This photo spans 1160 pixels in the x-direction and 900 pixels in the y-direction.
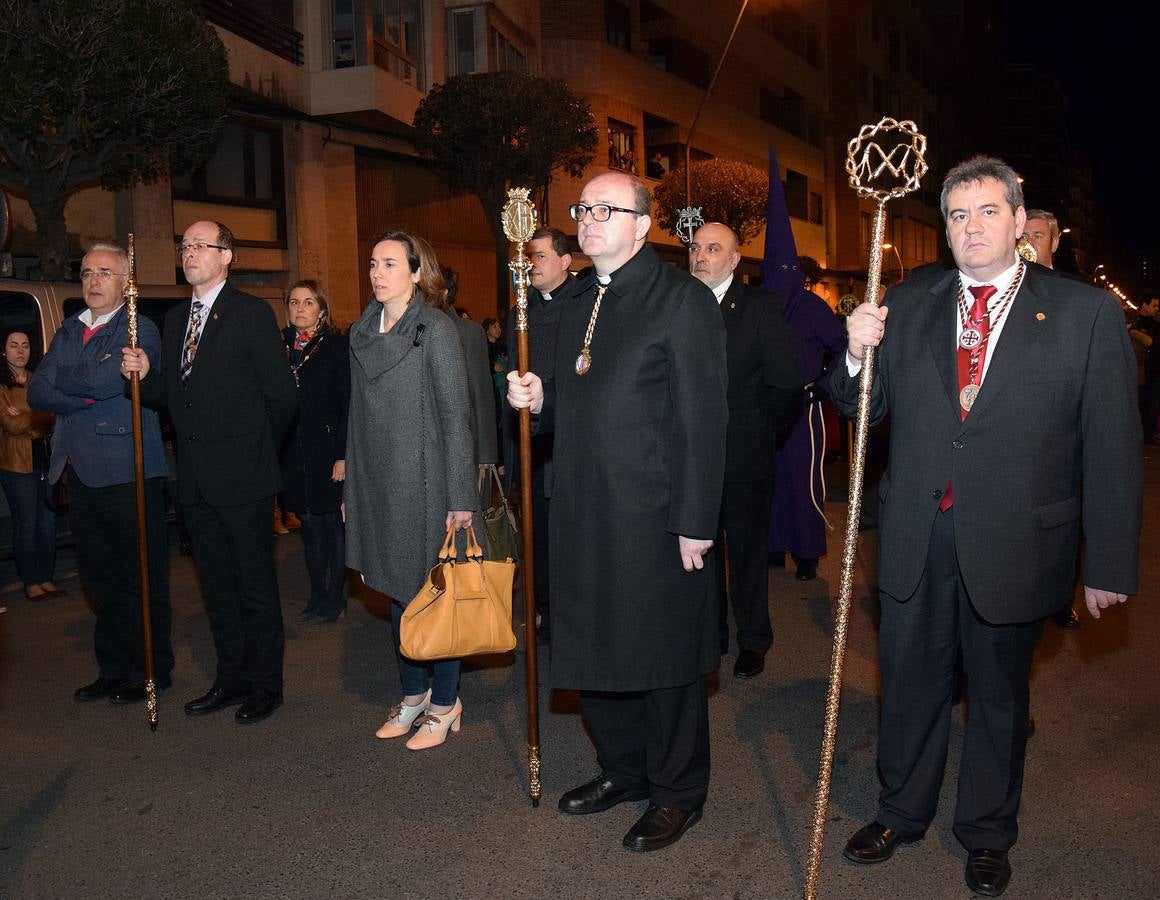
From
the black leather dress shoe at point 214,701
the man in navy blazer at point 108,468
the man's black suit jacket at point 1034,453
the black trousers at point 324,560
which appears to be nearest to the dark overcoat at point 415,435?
the black leather dress shoe at point 214,701

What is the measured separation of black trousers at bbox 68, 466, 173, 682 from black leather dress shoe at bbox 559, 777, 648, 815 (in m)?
2.50

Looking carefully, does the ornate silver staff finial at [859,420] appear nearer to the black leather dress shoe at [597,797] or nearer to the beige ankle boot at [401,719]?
the black leather dress shoe at [597,797]

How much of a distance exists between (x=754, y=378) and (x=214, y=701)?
3.22 metres

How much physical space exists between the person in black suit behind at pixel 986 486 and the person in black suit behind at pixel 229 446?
113 inches

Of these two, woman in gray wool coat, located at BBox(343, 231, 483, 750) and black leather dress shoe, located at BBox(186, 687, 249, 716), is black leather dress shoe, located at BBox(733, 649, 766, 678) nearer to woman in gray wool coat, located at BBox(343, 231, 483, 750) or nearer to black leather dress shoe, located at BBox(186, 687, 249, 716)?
woman in gray wool coat, located at BBox(343, 231, 483, 750)

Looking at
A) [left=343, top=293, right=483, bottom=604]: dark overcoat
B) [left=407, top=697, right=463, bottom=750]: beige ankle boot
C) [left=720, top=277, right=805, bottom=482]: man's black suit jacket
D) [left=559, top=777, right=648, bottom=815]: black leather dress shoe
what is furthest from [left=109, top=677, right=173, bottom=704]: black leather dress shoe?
[left=720, top=277, right=805, bottom=482]: man's black suit jacket

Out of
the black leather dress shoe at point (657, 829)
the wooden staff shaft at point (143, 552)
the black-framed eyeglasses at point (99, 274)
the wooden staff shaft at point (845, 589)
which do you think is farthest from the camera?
the black-framed eyeglasses at point (99, 274)

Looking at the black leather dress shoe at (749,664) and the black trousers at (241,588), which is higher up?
the black trousers at (241,588)

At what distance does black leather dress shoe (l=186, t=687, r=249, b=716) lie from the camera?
5484 millimetres

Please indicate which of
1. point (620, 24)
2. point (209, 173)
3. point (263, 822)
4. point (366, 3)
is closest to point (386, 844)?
point (263, 822)

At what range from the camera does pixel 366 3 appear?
18.8 metres

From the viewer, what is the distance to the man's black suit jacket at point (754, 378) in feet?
19.7

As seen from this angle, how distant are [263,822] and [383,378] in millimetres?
1857

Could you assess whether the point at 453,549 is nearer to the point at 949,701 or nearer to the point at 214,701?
the point at 214,701
